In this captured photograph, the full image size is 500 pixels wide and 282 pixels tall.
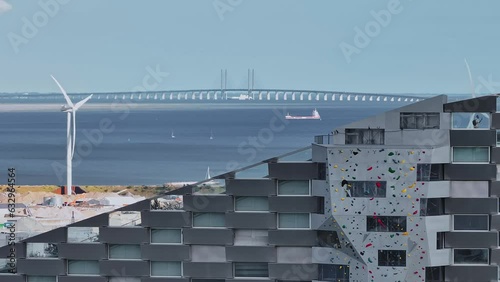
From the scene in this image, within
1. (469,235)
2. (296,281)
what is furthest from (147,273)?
(469,235)

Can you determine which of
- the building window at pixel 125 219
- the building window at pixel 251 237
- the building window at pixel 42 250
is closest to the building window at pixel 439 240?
the building window at pixel 251 237

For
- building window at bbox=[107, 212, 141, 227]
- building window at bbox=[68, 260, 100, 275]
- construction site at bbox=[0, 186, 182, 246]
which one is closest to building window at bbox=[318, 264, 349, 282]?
building window at bbox=[107, 212, 141, 227]

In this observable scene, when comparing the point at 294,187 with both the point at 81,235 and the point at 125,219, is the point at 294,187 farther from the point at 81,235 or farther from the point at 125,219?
the point at 81,235

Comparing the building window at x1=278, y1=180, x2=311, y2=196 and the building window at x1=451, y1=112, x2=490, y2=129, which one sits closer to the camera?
the building window at x1=451, y1=112, x2=490, y2=129

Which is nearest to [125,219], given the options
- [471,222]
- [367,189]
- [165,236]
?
[165,236]

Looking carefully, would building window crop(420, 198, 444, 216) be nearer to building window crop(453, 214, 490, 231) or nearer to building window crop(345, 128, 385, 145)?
building window crop(453, 214, 490, 231)

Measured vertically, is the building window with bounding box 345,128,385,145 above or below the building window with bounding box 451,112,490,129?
below

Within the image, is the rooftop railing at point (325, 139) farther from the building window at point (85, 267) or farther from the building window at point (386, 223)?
the building window at point (85, 267)

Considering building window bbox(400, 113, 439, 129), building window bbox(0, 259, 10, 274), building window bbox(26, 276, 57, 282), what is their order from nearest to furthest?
building window bbox(400, 113, 439, 129)
building window bbox(26, 276, 57, 282)
building window bbox(0, 259, 10, 274)
